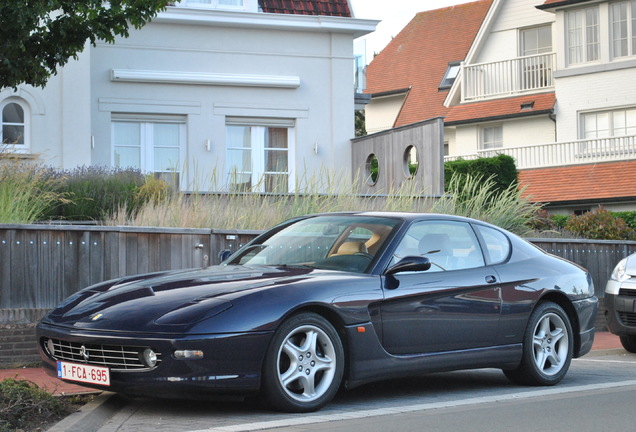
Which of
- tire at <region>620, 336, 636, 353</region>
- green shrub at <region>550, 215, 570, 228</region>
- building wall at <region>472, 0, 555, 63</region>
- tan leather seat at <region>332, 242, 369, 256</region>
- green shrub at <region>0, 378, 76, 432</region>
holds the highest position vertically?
building wall at <region>472, 0, 555, 63</region>

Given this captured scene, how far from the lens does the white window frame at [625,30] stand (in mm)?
31719

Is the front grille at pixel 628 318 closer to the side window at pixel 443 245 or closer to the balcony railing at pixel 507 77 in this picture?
the side window at pixel 443 245

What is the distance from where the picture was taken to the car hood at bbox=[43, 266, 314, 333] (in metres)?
6.78

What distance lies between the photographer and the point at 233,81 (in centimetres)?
2059

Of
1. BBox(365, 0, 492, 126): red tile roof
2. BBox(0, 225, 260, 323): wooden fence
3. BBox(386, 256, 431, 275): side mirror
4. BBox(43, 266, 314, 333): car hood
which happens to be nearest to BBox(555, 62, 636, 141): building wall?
BBox(365, 0, 492, 126): red tile roof

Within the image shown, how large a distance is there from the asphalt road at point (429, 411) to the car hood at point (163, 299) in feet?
2.22

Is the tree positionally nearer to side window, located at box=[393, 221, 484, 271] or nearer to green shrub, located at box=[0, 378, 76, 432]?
green shrub, located at box=[0, 378, 76, 432]

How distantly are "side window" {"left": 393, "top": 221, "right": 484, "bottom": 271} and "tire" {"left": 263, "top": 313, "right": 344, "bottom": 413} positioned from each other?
111 cm

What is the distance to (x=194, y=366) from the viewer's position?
21.7 feet

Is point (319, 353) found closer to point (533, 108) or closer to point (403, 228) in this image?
point (403, 228)

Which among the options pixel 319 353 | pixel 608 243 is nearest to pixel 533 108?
pixel 608 243

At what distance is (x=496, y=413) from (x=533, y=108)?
28.6 m

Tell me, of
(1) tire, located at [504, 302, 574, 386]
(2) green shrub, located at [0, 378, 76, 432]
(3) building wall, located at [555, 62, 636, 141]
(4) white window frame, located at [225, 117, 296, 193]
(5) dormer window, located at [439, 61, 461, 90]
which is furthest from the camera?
(5) dormer window, located at [439, 61, 461, 90]

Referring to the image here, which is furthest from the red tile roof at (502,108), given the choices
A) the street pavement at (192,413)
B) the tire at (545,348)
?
the street pavement at (192,413)
